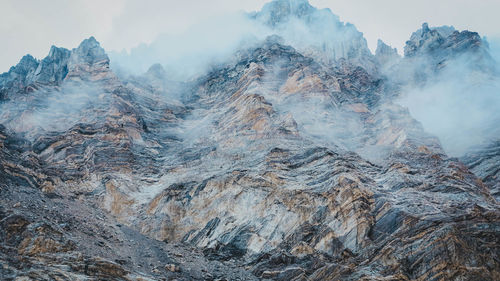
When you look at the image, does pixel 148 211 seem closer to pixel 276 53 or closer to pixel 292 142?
pixel 292 142

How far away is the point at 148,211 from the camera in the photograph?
45469mm

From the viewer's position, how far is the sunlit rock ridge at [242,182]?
29406 mm

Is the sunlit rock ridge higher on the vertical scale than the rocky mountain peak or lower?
lower

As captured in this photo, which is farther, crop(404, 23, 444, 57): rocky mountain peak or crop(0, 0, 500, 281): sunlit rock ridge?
crop(404, 23, 444, 57): rocky mountain peak

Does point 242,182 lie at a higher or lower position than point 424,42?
lower

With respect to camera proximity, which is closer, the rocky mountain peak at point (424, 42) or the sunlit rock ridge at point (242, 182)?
the sunlit rock ridge at point (242, 182)

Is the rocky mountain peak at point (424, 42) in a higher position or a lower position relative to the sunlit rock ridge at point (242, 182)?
higher

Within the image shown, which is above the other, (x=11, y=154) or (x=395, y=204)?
(x=11, y=154)

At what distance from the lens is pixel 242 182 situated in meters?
44.2

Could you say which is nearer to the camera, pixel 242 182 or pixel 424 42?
pixel 242 182

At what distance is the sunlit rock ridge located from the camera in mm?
29406

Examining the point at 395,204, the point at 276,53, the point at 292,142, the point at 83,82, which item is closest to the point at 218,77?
the point at 276,53

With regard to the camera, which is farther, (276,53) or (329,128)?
(276,53)

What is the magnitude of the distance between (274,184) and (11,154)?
26857mm
